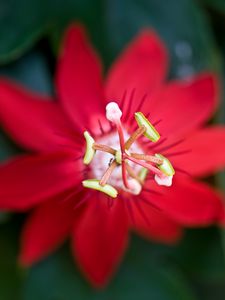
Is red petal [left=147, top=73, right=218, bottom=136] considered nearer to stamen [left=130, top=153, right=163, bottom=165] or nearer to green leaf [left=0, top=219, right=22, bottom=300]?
stamen [left=130, top=153, right=163, bottom=165]

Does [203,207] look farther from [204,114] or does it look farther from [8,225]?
[8,225]

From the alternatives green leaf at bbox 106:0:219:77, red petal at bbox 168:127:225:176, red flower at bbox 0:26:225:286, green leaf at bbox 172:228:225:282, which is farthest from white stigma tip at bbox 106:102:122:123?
green leaf at bbox 172:228:225:282

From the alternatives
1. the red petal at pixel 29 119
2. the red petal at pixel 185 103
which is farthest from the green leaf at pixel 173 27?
the red petal at pixel 29 119

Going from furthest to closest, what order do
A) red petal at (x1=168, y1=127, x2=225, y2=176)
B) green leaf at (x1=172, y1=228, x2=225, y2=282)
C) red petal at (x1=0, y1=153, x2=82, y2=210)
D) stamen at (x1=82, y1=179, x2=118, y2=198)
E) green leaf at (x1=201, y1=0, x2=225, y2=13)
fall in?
green leaf at (x1=172, y1=228, x2=225, y2=282) < green leaf at (x1=201, y1=0, x2=225, y2=13) < red petal at (x1=168, y1=127, x2=225, y2=176) < red petal at (x1=0, y1=153, x2=82, y2=210) < stamen at (x1=82, y1=179, x2=118, y2=198)

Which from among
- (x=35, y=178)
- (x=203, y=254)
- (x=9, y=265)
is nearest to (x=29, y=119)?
(x=35, y=178)

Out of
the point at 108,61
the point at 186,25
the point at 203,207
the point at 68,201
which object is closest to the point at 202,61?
the point at 186,25

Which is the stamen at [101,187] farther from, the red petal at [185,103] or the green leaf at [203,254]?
the green leaf at [203,254]
